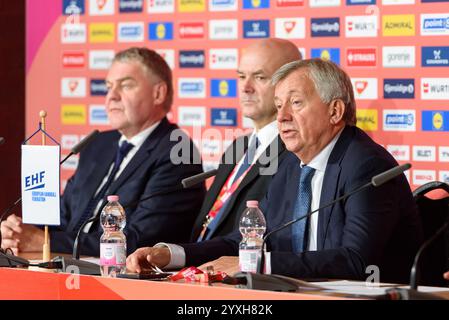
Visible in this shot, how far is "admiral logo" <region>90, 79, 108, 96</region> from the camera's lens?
21.4 feet

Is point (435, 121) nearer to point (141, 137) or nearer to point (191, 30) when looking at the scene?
point (141, 137)

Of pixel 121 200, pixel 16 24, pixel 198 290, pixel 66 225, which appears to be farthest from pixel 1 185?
pixel 198 290

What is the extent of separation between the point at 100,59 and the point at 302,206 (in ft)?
9.27

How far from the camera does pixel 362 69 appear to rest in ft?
17.4

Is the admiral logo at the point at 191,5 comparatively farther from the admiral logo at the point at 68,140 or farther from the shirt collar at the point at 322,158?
the shirt collar at the point at 322,158

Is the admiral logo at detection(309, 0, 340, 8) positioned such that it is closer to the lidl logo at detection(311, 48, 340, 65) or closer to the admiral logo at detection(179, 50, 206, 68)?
the lidl logo at detection(311, 48, 340, 65)

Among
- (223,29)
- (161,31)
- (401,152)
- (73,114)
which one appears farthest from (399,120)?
(73,114)

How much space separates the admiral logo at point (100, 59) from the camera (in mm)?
6480

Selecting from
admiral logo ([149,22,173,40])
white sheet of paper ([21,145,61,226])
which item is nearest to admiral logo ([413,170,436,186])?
admiral logo ([149,22,173,40])

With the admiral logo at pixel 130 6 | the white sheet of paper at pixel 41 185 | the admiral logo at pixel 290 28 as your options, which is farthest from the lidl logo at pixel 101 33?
the white sheet of paper at pixel 41 185

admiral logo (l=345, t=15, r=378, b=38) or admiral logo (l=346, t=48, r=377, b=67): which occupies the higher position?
admiral logo (l=345, t=15, r=378, b=38)

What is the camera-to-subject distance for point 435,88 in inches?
199

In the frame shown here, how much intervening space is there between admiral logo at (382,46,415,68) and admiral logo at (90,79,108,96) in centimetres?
209
